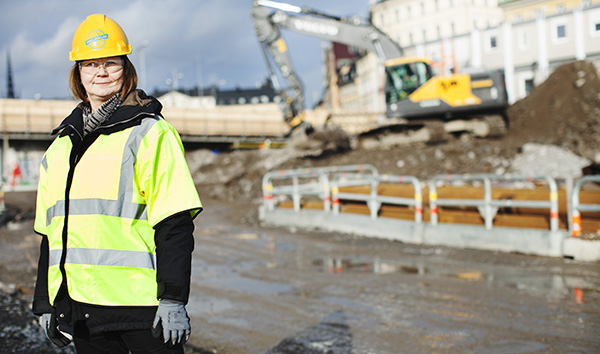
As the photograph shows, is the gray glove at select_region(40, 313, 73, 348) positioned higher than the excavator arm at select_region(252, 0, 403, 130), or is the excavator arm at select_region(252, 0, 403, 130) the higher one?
the excavator arm at select_region(252, 0, 403, 130)

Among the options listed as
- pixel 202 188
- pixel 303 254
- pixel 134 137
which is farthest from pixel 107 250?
pixel 202 188

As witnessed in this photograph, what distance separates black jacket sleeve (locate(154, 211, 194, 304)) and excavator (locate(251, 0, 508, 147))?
2169 centimetres

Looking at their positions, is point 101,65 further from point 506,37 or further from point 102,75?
point 506,37

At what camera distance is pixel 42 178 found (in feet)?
9.56

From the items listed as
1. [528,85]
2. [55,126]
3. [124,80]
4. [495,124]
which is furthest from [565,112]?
[55,126]

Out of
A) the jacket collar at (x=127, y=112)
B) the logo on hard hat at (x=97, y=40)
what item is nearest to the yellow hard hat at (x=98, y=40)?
the logo on hard hat at (x=97, y=40)

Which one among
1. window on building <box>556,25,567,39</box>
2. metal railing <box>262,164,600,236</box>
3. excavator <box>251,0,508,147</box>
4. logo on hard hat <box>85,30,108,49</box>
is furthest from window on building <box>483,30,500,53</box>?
logo on hard hat <box>85,30,108,49</box>

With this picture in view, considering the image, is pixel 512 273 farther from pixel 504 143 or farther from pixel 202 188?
pixel 202 188

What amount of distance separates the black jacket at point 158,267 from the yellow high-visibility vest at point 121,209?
0.11 ft

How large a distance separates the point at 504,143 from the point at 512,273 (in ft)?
55.7

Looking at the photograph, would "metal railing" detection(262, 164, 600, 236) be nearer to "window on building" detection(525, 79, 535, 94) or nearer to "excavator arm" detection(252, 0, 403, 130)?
"excavator arm" detection(252, 0, 403, 130)

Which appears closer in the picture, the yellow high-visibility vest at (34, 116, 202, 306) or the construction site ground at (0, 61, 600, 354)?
the yellow high-visibility vest at (34, 116, 202, 306)

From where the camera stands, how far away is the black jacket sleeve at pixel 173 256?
2.48 m

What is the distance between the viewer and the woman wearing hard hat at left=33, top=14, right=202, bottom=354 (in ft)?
8.31
